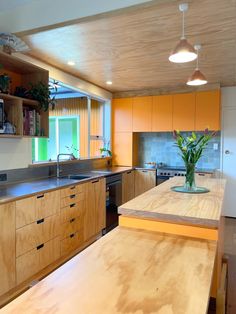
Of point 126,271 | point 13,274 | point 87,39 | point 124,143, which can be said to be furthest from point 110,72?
point 126,271

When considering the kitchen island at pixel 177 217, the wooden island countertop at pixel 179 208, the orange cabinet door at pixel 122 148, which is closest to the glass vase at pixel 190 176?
the wooden island countertop at pixel 179 208

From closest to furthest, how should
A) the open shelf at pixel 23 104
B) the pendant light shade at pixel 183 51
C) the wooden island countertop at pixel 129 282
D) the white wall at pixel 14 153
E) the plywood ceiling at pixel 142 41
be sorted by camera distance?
the wooden island countertop at pixel 129 282, the pendant light shade at pixel 183 51, the plywood ceiling at pixel 142 41, the open shelf at pixel 23 104, the white wall at pixel 14 153

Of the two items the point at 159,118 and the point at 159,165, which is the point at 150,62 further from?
the point at 159,165

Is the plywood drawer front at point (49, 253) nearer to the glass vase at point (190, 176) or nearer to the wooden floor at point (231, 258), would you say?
the glass vase at point (190, 176)

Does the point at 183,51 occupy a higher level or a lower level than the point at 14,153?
higher

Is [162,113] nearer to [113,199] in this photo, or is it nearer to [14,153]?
[113,199]

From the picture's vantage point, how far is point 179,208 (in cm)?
168

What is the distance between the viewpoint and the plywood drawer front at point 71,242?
2848mm

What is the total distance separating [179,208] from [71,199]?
1622 mm

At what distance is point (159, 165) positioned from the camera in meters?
5.23

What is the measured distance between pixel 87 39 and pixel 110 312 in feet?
8.55

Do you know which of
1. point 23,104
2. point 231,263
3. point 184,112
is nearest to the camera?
point 23,104

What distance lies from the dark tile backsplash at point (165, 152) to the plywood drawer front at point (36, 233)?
3.12 m

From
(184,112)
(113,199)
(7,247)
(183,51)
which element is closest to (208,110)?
(184,112)
